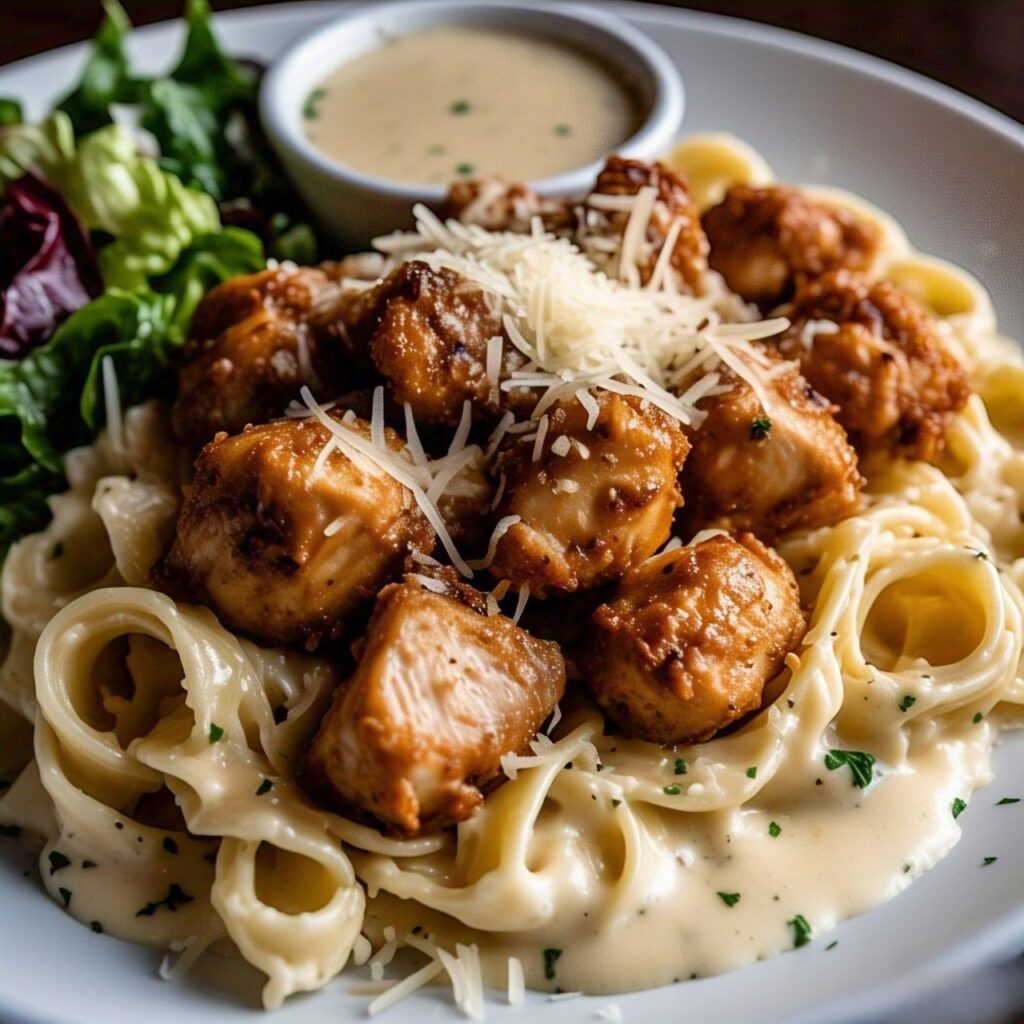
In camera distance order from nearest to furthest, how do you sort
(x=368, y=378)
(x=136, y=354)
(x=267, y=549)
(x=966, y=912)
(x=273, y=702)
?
1. (x=966, y=912)
2. (x=267, y=549)
3. (x=273, y=702)
4. (x=368, y=378)
5. (x=136, y=354)

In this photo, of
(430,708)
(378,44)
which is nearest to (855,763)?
(430,708)

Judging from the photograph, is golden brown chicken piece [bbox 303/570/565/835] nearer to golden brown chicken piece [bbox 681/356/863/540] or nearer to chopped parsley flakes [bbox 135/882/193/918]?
chopped parsley flakes [bbox 135/882/193/918]

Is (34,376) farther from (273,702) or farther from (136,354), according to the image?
(273,702)

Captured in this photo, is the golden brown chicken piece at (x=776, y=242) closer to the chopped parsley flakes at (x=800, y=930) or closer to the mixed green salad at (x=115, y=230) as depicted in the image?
the mixed green salad at (x=115, y=230)

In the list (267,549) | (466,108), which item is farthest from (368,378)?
(466,108)

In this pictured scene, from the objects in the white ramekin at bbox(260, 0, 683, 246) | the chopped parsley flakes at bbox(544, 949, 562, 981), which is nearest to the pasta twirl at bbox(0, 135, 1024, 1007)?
the chopped parsley flakes at bbox(544, 949, 562, 981)

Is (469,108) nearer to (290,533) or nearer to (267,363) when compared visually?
(267,363)

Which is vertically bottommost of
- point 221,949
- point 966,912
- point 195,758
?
point 221,949

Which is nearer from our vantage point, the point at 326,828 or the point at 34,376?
the point at 326,828
